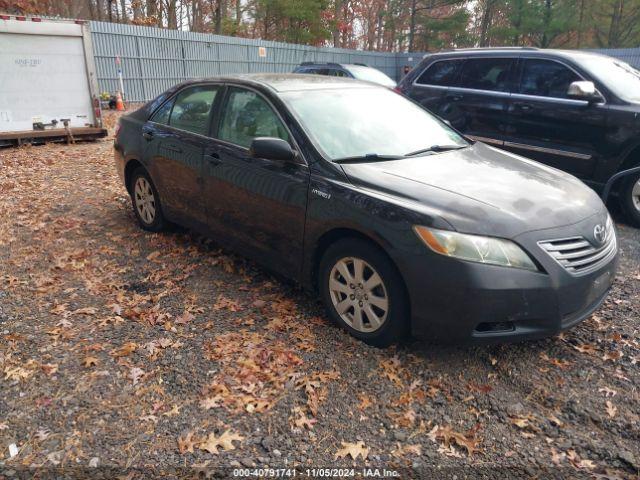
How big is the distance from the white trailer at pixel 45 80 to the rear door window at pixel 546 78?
26.6 feet

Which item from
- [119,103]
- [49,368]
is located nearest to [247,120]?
[49,368]

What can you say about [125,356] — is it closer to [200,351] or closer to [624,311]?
[200,351]

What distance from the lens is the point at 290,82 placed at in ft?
14.2

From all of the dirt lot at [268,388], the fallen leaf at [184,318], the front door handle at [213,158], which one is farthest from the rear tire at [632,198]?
the fallen leaf at [184,318]

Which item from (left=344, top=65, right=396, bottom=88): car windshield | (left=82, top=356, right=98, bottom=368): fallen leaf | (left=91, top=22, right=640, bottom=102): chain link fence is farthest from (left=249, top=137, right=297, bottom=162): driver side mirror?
(left=91, top=22, right=640, bottom=102): chain link fence

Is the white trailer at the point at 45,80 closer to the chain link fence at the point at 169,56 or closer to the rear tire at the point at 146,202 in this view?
the chain link fence at the point at 169,56

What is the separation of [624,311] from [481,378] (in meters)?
1.58

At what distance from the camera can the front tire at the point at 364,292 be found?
3146mm

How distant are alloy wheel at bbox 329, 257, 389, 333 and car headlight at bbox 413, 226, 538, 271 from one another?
0.48 meters

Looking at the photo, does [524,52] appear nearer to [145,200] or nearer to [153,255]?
[145,200]

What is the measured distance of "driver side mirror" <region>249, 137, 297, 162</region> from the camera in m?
3.57

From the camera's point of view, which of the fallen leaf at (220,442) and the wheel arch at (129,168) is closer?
the fallen leaf at (220,442)

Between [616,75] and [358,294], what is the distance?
15.9ft

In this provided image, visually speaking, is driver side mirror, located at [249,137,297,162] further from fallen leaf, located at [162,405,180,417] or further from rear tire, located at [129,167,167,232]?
rear tire, located at [129,167,167,232]
